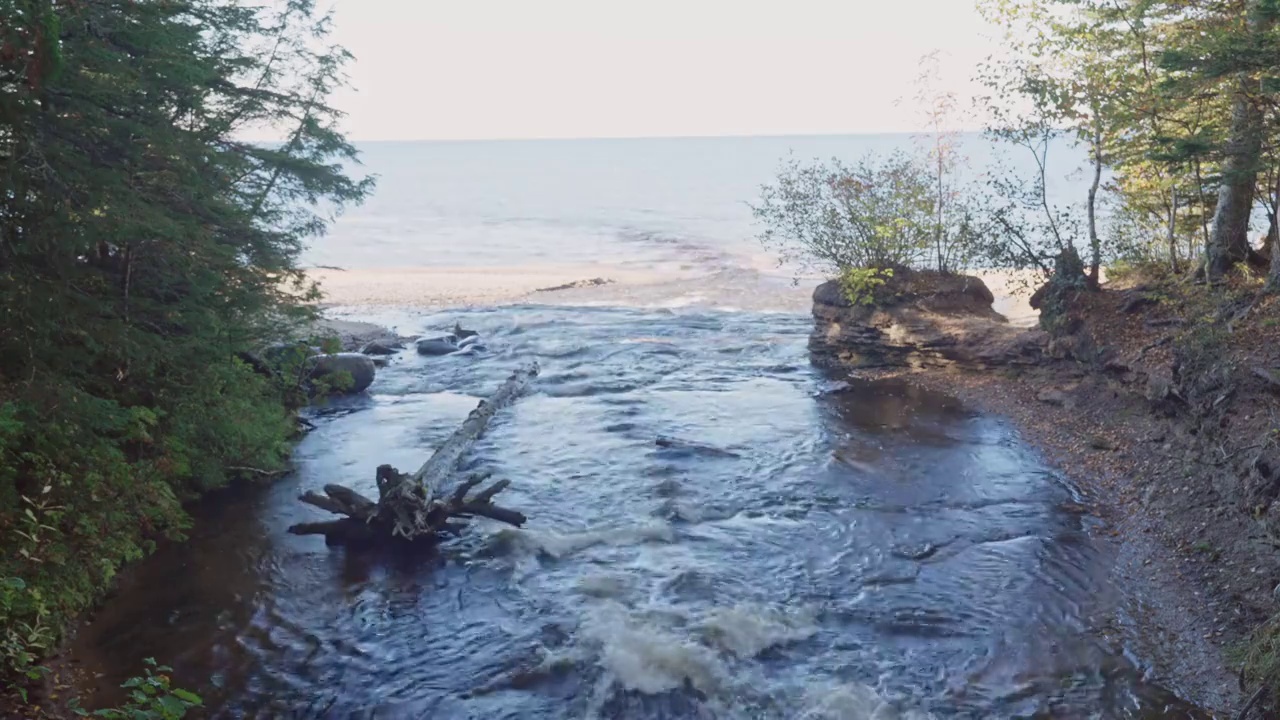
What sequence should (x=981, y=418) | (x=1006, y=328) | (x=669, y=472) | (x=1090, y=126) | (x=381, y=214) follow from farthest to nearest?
1. (x=381, y=214)
2. (x=1006, y=328)
3. (x=1090, y=126)
4. (x=981, y=418)
5. (x=669, y=472)

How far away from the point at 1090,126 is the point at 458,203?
71311mm

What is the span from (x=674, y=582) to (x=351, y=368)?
1089 cm

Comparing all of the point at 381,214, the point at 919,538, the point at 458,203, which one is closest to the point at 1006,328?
the point at 919,538

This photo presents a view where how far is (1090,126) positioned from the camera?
1711 centimetres

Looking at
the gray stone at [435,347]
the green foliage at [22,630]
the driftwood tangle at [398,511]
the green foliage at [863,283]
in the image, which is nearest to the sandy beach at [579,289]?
the green foliage at [863,283]

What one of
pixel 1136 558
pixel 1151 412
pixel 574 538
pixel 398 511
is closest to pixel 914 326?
pixel 1151 412

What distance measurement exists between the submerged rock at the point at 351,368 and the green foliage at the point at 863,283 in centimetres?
1092

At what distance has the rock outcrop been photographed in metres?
18.7

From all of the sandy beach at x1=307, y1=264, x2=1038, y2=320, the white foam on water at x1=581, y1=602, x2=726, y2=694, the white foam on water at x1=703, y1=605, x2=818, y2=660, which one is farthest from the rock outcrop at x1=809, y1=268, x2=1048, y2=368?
the white foam on water at x1=581, y1=602, x2=726, y2=694

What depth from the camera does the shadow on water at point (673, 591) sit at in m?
7.79

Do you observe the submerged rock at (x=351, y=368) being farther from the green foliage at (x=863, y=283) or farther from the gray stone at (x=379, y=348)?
the green foliage at (x=863, y=283)

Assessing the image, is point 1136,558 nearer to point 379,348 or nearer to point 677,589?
point 677,589

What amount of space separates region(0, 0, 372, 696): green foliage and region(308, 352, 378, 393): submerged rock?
4.16 meters

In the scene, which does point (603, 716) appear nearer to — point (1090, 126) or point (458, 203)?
point (1090, 126)
